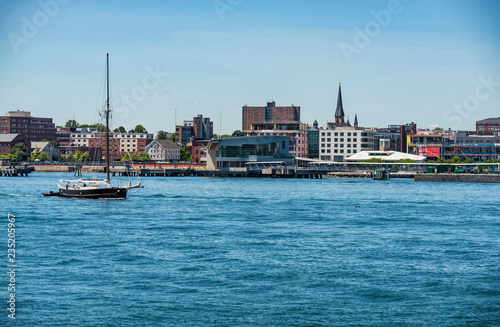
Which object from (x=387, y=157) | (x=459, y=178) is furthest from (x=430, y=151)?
(x=459, y=178)

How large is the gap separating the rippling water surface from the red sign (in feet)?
458

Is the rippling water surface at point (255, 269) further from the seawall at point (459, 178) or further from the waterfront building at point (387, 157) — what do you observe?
the waterfront building at point (387, 157)

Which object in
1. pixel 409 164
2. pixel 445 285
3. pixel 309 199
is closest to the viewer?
pixel 445 285

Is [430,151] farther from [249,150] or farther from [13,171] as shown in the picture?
[13,171]

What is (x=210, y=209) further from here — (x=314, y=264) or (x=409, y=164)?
(x=409, y=164)

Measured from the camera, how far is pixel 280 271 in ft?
110

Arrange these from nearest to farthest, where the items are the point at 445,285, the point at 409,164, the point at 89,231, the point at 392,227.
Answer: the point at 445,285
the point at 89,231
the point at 392,227
the point at 409,164

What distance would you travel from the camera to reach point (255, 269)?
33719 mm

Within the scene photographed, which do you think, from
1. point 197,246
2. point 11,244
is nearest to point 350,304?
point 197,246

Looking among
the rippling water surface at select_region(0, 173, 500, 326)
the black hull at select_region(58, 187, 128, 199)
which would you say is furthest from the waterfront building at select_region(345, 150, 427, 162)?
the rippling water surface at select_region(0, 173, 500, 326)

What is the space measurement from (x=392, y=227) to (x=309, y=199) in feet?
94.1

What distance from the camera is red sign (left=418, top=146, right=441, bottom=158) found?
196 metres

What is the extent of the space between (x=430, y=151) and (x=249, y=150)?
210 ft

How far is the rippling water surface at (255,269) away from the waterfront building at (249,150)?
321 ft
